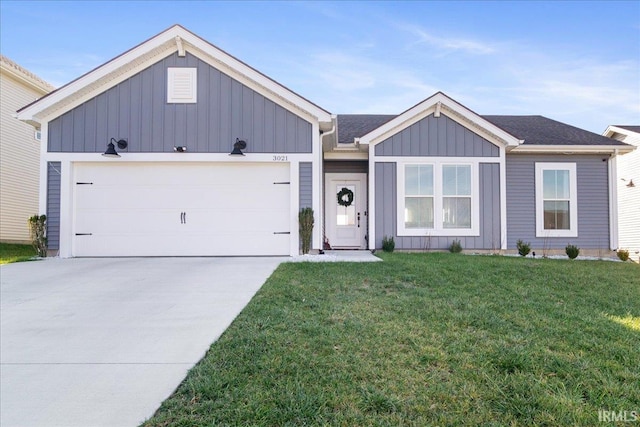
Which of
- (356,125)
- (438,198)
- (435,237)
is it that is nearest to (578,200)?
(438,198)

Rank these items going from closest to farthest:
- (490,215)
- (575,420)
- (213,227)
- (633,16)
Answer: (575,420)
(213,227)
(490,215)
(633,16)

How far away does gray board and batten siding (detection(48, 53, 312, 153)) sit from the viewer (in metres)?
8.94

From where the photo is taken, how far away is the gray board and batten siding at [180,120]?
8938mm

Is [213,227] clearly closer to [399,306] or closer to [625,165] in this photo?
[399,306]

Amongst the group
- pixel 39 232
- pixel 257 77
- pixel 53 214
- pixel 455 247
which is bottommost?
pixel 455 247

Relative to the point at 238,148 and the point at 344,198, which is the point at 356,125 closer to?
the point at 344,198

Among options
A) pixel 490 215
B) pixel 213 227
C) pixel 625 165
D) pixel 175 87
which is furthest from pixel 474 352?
pixel 625 165

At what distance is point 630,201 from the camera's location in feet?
48.5

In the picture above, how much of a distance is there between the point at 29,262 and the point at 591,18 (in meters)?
17.1

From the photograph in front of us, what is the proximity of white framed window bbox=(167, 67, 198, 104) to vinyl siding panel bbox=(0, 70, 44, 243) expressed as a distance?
7.78 meters

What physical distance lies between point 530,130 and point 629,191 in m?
6.46

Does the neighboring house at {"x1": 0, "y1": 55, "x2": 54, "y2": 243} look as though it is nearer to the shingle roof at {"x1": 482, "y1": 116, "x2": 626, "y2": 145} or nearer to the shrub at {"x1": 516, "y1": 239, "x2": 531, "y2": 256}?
the shrub at {"x1": 516, "y1": 239, "x2": 531, "y2": 256}

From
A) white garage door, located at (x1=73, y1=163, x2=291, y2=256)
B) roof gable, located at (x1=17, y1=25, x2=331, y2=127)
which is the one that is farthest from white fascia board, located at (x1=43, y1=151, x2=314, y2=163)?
roof gable, located at (x1=17, y1=25, x2=331, y2=127)

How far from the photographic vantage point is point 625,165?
48.2ft
